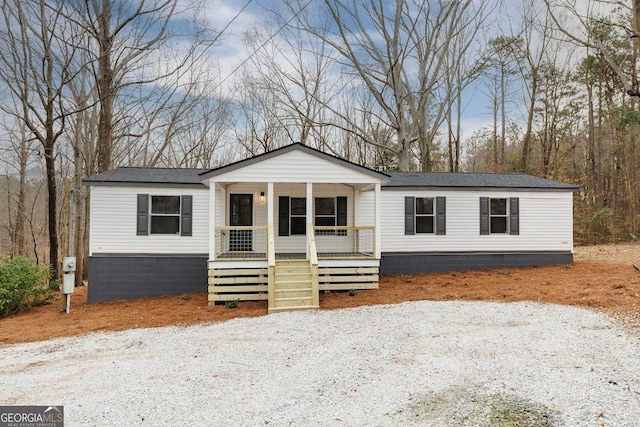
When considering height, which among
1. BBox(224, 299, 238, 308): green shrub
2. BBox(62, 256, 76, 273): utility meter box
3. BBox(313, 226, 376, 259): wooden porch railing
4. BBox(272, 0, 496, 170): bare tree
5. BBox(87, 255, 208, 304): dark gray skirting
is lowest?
BBox(224, 299, 238, 308): green shrub

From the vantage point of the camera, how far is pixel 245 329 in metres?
6.89

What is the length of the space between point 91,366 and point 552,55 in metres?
26.3

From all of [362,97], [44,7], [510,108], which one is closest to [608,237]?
[510,108]

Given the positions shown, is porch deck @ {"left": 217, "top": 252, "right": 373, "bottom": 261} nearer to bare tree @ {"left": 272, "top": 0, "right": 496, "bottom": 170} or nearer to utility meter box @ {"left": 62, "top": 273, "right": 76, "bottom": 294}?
utility meter box @ {"left": 62, "top": 273, "right": 76, "bottom": 294}

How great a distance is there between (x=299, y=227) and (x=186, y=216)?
3.33 metres

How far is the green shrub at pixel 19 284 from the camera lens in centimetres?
988

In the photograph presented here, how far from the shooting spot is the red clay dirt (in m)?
7.45

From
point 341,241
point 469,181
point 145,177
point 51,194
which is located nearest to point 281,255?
point 341,241

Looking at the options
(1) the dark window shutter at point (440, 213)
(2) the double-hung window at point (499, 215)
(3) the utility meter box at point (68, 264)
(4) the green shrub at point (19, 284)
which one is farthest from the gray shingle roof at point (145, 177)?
(2) the double-hung window at point (499, 215)

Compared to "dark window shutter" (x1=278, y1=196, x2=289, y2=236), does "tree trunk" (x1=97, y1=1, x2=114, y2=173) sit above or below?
above

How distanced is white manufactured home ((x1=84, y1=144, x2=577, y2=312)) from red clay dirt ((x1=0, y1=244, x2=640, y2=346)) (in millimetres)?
571

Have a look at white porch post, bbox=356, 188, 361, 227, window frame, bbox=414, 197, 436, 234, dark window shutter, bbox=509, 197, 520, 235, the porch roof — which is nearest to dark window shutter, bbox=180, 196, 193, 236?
the porch roof

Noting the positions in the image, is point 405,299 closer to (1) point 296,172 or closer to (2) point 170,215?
(1) point 296,172

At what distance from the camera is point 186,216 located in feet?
35.4
